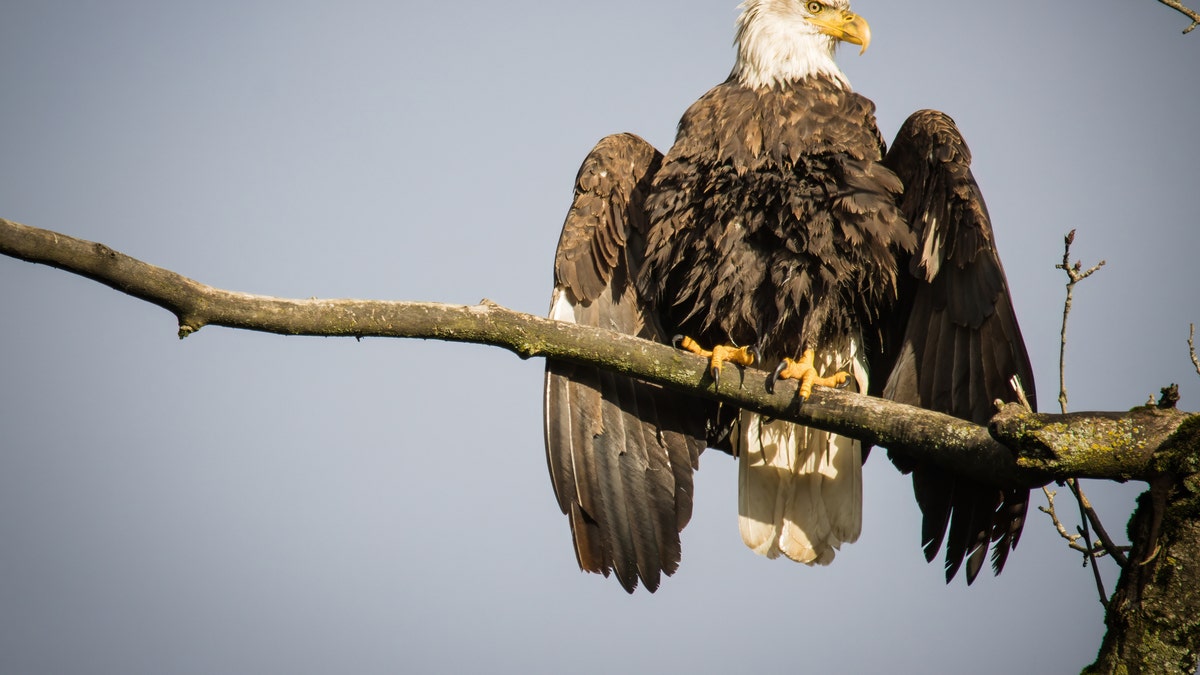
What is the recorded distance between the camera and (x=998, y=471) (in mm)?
3084

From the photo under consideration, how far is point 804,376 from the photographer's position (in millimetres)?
3754

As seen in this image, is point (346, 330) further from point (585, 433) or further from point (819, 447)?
point (819, 447)

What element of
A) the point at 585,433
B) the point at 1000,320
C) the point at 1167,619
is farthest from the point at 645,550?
the point at 1167,619

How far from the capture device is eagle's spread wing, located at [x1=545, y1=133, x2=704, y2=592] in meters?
4.41

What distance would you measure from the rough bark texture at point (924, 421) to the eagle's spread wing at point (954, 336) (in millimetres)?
731

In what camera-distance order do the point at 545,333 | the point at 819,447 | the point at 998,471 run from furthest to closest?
the point at 819,447 < the point at 545,333 < the point at 998,471

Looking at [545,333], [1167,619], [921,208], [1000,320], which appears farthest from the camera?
[921,208]

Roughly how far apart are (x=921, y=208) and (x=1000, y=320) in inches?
22.0

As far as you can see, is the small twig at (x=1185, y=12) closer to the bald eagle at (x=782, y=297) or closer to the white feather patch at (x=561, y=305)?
the bald eagle at (x=782, y=297)

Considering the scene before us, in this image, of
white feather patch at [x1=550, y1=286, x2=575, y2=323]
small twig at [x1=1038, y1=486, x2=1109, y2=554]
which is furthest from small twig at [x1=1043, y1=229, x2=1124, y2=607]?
white feather patch at [x1=550, y1=286, x2=575, y2=323]

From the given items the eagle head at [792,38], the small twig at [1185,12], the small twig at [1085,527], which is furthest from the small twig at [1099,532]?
the eagle head at [792,38]

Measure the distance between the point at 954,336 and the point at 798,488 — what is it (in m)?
1.17

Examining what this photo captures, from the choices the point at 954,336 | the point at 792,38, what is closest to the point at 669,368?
the point at 954,336

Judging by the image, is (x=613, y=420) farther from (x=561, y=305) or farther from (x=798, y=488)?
(x=798, y=488)
